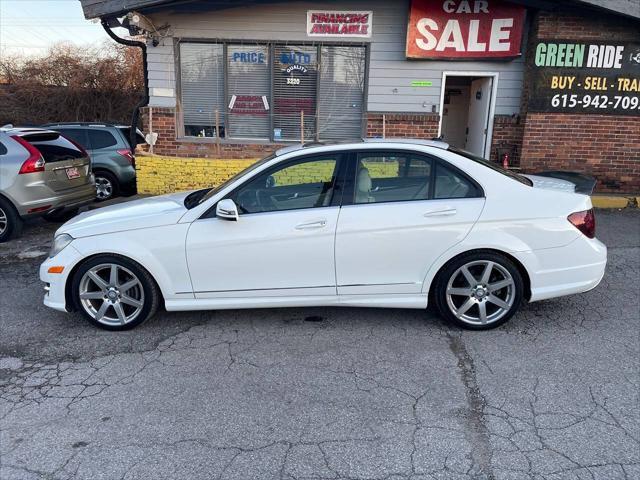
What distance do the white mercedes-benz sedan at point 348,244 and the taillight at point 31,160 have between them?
3.37 metres

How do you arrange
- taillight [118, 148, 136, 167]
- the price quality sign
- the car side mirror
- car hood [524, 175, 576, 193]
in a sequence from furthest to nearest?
taillight [118, 148, 136, 167] < the price quality sign < car hood [524, 175, 576, 193] < the car side mirror

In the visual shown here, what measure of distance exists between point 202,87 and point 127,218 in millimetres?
6676

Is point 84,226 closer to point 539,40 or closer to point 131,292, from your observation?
point 131,292

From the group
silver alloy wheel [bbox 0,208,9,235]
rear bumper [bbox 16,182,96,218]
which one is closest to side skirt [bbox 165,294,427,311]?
rear bumper [bbox 16,182,96,218]

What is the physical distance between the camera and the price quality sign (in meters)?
8.95

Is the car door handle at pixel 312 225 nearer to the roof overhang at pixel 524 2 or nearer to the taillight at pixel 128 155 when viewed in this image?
the roof overhang at pixel 524 2

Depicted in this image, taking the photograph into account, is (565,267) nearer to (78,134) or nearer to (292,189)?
(292,189)

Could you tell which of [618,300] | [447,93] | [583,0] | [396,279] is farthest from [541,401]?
[447,93]

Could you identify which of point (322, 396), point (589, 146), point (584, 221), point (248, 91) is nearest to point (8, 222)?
point (248, 91)

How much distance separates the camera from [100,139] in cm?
972

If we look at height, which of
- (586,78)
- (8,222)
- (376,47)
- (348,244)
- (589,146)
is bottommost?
(8,222)

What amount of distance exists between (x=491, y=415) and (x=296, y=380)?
1.24 meters

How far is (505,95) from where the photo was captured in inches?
383

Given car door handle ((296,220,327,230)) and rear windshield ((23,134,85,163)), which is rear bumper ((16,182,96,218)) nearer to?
rear windshield ((23,134,85,163))
